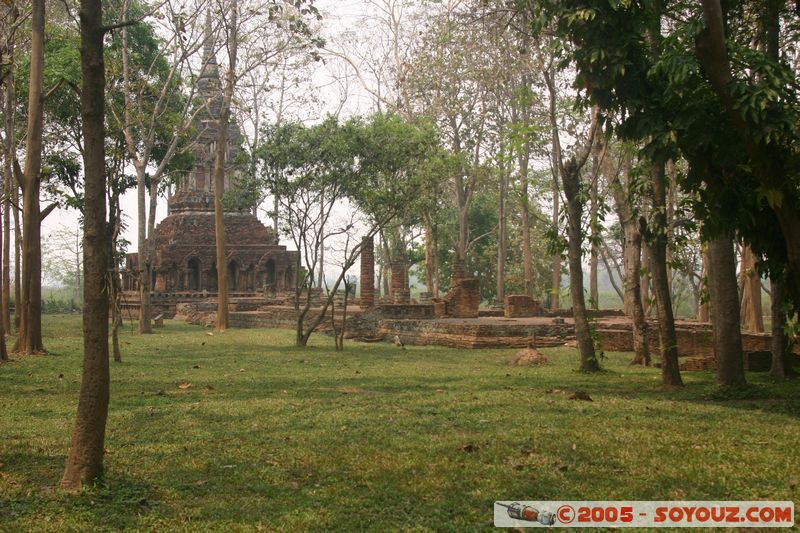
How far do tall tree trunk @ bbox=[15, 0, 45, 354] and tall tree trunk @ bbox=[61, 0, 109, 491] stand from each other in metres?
10.1

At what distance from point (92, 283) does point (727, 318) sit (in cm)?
772

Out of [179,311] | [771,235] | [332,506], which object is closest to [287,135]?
[771,235]

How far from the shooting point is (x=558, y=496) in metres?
5.17

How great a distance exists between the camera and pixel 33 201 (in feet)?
49.7

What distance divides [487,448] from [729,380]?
4.74 meters

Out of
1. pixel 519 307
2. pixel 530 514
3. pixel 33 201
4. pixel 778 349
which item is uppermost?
pixel 33 201

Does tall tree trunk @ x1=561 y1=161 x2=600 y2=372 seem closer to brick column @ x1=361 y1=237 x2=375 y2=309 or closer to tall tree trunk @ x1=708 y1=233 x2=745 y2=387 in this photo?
tall tree trunk @ x1=708 y1=233 x2=745 y2=387

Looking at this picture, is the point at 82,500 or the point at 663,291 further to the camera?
the point at 663,291

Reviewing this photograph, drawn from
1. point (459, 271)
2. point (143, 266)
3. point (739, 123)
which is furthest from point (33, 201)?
point (459, 271)

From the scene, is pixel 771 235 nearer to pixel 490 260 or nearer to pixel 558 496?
pixel 558 496

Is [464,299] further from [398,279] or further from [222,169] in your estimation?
[222,169]

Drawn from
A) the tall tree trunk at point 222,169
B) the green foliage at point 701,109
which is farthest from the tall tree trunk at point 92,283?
the tall tree trunk at point 222,169

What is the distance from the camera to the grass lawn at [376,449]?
4895 mm

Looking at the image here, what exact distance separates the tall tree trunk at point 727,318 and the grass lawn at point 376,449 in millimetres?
314
